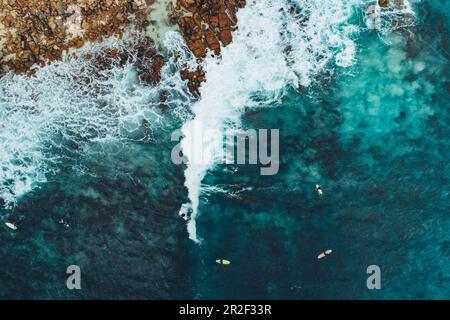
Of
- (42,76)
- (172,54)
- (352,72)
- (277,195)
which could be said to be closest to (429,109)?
(352,72)

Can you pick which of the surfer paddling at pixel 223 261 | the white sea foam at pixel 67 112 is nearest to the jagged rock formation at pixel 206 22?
the white sea foam at pixel 67 112

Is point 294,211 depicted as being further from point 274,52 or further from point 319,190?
point 274,52

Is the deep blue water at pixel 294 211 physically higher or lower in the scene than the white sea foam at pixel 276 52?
lower

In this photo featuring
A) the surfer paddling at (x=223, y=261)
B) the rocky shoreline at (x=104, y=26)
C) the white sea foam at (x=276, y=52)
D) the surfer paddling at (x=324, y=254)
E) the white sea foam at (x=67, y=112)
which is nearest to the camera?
the rocky shoreline at (x=104, y=26)

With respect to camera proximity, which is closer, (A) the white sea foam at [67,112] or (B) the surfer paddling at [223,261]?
(A) the white sea foam at [67,112]

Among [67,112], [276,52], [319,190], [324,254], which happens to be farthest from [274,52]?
[67,112]

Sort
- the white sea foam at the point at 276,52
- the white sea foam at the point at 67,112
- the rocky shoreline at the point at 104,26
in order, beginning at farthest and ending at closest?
1. the white sea foam at the point at 67,112
2. the white sea foam at the point at 276,52
3. the rocky shoreline at the point at 104,26

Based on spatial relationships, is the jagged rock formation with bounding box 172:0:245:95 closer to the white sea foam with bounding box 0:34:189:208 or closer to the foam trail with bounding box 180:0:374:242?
the foam trail with bounding box 180:0:374:242

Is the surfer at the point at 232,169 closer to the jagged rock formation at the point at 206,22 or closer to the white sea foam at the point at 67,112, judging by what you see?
the white sea foam at the point at 67,112
